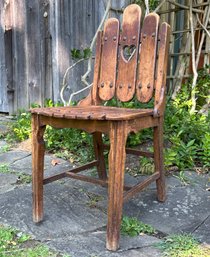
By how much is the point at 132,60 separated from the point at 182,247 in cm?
105

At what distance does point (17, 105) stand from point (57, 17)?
120 cm

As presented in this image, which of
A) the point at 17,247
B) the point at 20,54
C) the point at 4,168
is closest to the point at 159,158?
the point at 17,247

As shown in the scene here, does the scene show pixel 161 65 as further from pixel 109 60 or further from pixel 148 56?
pixel 109 60

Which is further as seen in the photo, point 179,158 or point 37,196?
point 179,158

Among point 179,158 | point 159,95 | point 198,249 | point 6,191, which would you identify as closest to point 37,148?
point 6,191

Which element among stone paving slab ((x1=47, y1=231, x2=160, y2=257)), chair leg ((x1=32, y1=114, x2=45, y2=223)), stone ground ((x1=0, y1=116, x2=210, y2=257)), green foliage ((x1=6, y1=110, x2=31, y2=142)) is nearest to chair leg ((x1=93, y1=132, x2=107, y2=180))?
stone ground ((x1=0, y1=116, x2=210, y2=257))

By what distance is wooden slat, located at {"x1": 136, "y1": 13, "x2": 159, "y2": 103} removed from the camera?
71.7 inches

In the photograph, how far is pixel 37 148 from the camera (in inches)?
66.0

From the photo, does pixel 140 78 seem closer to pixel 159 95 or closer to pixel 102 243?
pixel 159 95

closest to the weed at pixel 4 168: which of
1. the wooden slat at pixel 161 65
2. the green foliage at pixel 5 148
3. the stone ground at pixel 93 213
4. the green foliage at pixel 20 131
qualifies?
the stone ground at pixel 93 213

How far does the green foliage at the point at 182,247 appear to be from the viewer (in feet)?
4.59

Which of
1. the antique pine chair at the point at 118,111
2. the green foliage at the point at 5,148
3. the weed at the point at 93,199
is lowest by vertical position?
the weed at the point at 93,199

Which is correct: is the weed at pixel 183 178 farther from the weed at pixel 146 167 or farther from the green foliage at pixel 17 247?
the green foliage at pixel 17 247

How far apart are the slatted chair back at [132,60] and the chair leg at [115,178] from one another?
18.3 inches
